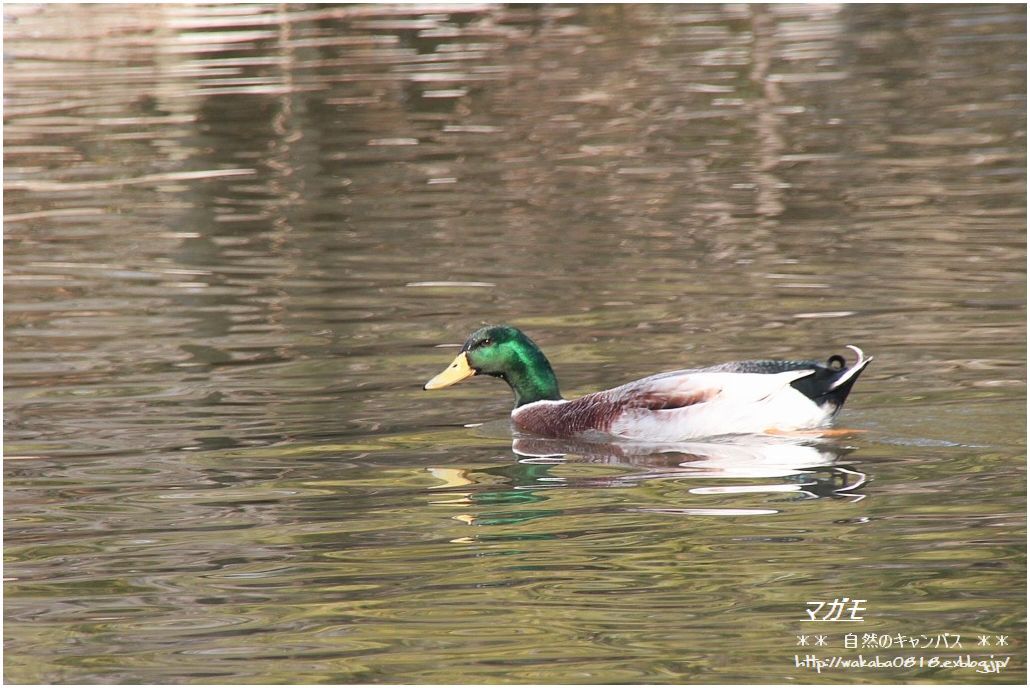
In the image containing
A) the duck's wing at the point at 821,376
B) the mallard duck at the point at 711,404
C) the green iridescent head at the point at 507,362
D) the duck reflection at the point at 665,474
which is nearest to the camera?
the duck reflection at the point at 665,474

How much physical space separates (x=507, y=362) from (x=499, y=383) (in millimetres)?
1416

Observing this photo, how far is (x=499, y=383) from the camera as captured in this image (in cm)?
1263

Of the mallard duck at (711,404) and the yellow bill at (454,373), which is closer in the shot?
the mallard duck at (711,404)

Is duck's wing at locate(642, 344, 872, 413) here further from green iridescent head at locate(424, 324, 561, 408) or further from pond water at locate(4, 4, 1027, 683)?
green iridescent head at locate(424, 324, 561, 408)

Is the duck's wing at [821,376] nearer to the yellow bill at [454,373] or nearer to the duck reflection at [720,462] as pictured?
the duck reflection at [720,462]

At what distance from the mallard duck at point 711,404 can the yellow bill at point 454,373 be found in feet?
1.83

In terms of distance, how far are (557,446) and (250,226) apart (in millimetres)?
8172

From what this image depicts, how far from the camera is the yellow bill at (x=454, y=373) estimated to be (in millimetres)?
11211

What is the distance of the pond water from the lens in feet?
24.6

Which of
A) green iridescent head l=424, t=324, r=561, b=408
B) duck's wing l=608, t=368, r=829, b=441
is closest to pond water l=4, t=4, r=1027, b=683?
duck's wing l=608, t=368, r=829, b=441

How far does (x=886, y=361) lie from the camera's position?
11.5 m

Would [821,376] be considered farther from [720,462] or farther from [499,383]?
[499,383]

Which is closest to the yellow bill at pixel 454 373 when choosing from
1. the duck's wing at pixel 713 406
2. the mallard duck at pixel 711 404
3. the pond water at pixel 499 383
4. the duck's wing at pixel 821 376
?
the pond water at pixel 499 383

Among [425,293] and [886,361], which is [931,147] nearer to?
[425,293]
